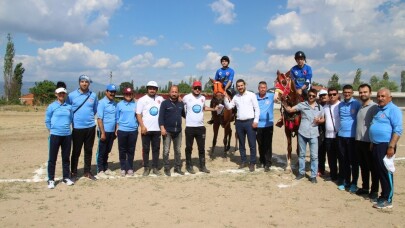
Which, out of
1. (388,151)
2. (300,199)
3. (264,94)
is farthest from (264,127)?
(388,151)

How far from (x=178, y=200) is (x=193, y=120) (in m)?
2.09

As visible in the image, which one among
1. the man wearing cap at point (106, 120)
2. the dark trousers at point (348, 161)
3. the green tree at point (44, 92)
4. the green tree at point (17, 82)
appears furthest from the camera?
the green tree at point (17, 82)

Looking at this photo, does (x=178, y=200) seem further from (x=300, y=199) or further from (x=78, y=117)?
(x=78, y=117)

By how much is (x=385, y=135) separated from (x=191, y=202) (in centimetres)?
321

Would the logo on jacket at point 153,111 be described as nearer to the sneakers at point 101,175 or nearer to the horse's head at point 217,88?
the sneakers at point 101,175

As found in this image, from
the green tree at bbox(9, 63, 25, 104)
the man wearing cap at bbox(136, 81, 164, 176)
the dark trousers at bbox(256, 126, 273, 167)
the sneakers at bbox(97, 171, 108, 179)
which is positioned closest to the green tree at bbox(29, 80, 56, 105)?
the green tree at bbox(9, 63, 25, 104)

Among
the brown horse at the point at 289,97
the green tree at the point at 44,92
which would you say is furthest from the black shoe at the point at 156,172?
the green tree at the point at 44,92

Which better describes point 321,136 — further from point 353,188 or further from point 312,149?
point 353,188

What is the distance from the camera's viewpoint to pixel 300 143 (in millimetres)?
6836

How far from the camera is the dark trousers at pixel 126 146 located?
22.8ft

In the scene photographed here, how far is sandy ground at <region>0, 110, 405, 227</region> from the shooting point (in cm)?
462

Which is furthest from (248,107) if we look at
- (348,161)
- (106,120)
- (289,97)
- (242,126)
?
(106,120)

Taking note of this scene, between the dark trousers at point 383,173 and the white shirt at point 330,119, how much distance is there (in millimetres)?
1253

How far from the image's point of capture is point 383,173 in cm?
521
